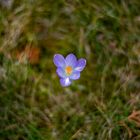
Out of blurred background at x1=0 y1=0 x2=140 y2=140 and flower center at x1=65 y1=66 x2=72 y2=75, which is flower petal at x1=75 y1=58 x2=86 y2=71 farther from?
blurred background at x1=0 y1=0 x2=140 y2=140

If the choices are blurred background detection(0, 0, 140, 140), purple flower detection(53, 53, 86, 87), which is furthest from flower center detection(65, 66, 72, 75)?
blurred background detection(0, 0, 140, 140)

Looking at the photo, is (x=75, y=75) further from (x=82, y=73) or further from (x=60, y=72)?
(x=82, y=73)

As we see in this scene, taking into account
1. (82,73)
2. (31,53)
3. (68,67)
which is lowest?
(82,73)

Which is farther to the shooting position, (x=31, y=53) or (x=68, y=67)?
(x=31, y=53)

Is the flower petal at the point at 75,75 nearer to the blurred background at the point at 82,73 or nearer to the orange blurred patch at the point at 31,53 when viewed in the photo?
the blurred background at the point at 82,73

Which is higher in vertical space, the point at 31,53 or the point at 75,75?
the point at 31,53

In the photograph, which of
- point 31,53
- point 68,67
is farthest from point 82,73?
point 68,67
